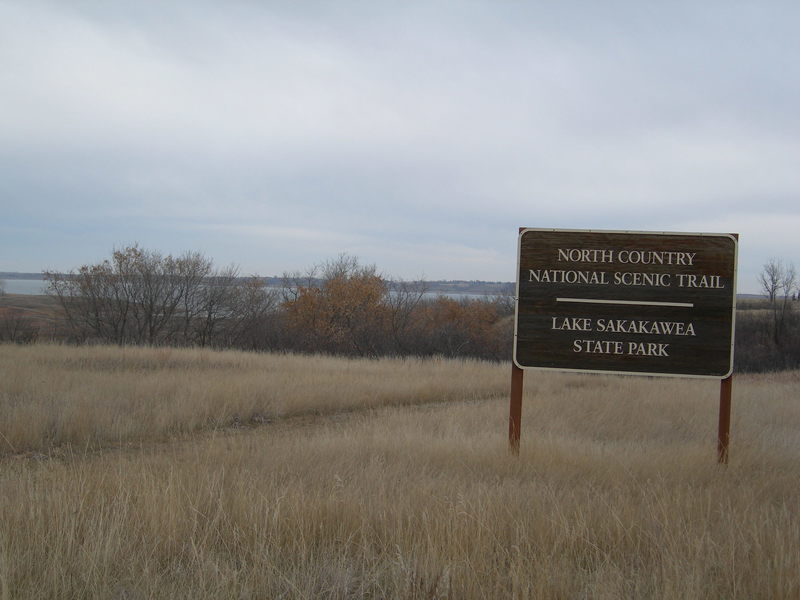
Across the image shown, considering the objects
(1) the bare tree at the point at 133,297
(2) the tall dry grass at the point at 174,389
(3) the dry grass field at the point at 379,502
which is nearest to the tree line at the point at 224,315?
(1) the bare tree at the point at 133,297

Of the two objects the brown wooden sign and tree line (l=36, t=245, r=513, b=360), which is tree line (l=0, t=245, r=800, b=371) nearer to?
tree line (l=36, t=245, r=513, b=360)

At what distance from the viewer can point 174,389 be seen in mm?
9234

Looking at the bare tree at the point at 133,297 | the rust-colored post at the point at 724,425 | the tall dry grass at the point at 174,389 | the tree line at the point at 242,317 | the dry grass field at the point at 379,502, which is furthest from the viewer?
the bare tree at the point at 133,297

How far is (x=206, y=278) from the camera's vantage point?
32219 mm

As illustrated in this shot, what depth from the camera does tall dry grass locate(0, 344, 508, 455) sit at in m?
6.88

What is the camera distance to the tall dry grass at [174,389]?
22.6 ft

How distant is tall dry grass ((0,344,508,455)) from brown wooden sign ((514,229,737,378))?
13.5ft

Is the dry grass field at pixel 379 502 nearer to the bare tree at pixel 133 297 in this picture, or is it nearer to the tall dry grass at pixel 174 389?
the tall dry grass at pixel 174 389

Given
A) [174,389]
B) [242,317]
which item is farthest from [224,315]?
[174,389]

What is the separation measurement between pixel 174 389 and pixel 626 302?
6.66 m

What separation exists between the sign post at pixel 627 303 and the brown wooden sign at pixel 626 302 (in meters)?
0.01

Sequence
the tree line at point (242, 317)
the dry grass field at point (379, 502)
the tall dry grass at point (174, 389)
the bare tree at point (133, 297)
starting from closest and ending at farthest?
the dry grass field at point (379, 502) → the tall dry grass at point (174, 389) → the tree line at point (242, 317) → the bare tree at point (133, 297)

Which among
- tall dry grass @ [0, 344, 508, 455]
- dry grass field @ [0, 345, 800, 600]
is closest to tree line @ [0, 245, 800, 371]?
tall dry grass @ [0, 344, 508, 455]

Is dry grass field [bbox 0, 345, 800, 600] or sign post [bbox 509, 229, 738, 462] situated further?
sign post [bbox 509, 229, 738, 462]
